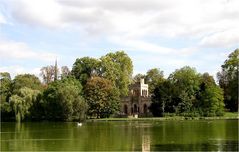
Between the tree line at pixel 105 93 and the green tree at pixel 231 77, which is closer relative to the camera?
the tree line at pixel 105 93

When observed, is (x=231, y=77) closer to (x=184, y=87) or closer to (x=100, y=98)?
(x=184, y=87)

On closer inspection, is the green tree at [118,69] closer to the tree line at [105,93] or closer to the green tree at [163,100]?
the tree line at [105,93]

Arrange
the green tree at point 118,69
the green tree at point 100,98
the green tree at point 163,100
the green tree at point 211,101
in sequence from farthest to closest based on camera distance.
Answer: the green tree at point 118,69, the green tree at point 163,100, the green tree at point 100,98, the green tree at point 211,101

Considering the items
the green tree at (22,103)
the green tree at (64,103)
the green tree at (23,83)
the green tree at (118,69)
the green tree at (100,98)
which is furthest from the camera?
the green tree at (118,69)

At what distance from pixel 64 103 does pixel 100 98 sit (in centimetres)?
1005

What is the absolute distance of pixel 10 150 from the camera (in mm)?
25562

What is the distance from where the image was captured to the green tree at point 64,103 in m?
76.8

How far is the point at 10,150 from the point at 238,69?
66.7 metres

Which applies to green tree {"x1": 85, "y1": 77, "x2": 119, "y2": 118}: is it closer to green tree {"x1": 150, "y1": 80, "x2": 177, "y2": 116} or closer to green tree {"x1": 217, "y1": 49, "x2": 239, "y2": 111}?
green tree {"x1": 150, "y1": 80, "x2": 177, "y2": 116}

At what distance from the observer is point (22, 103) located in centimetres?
7688

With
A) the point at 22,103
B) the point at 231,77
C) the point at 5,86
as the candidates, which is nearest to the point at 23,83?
the point at 5,86

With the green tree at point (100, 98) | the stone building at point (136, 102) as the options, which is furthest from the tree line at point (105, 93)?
the stone building at point (136, 102)

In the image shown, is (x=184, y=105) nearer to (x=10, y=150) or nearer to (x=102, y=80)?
(x=102, y=80)

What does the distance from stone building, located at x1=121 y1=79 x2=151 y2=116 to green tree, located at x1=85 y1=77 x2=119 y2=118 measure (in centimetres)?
1423
